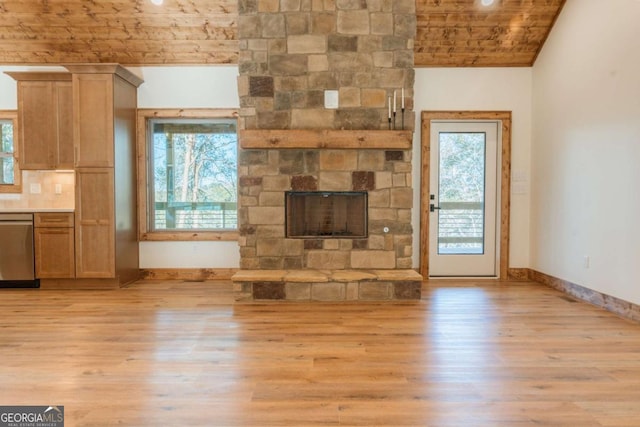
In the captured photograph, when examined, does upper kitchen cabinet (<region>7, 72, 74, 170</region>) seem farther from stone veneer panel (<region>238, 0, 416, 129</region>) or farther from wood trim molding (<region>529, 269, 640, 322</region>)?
wood trim molding (<region>529, 269, 640, 322</region>)

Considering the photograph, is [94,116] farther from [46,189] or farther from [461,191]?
[461,191]

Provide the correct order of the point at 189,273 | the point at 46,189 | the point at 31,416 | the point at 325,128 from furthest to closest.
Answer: the point at 189,273, the point at 46,189, the point at 325,128, the point at 31,416

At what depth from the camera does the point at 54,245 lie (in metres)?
4.93

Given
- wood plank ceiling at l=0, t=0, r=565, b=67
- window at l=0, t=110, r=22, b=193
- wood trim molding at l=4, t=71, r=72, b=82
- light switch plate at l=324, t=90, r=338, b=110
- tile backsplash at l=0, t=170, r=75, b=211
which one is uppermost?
wood plank ceiling at l=0, t=0, r=565, b=67

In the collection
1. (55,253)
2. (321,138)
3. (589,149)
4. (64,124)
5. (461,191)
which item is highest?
(64,124)

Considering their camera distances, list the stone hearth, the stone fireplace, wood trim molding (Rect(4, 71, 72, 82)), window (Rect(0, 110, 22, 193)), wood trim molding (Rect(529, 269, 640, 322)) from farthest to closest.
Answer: window (Rect(0, 110, 22, 193)), wood trim molding (Rect(4, 71, 72, 82)), the stone fireplace, the stone hearth, wood trim molding (Rect(529, 269, 640, 322))

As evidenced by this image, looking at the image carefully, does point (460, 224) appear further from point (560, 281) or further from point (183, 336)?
point (183, 336)

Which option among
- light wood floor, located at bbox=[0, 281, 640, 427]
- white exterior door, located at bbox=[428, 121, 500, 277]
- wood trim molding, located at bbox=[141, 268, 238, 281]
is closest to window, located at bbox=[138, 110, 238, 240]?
wood trim molding, located at bbox=[141, 268, 238, 281]

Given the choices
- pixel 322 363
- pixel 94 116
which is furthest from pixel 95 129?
pixel 322 363

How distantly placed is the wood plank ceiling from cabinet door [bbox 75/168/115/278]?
1656mm

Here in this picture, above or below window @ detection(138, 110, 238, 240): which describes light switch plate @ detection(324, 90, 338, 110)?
above

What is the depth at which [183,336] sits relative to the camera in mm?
3277

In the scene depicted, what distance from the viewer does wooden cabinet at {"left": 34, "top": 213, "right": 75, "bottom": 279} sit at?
16.1 ft

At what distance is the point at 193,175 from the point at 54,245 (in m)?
1.84
